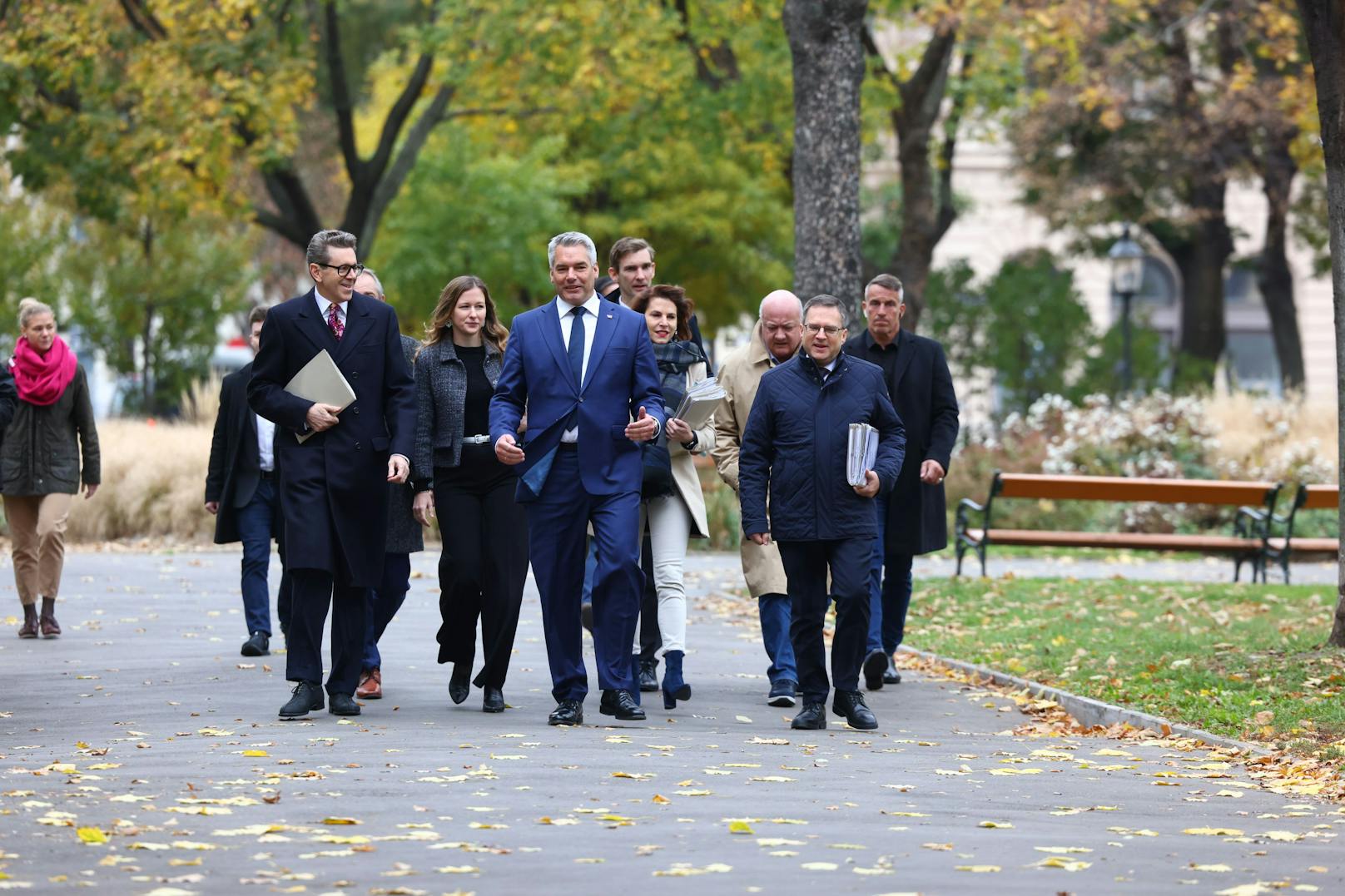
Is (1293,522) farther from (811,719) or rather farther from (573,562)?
(573,562)

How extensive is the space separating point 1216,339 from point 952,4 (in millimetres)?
Result: 13901

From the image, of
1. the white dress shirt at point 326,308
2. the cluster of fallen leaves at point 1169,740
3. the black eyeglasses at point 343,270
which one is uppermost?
the black eyeglasses at point 343,270

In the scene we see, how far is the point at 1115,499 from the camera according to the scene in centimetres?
1789

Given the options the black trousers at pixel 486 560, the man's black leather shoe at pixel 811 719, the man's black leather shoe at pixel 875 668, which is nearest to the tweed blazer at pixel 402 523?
the black trousers at pixel 486 560

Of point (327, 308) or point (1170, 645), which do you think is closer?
point (327, 308)

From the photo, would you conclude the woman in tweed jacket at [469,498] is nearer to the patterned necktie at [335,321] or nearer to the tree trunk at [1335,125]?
the patterned necktie at [335,321]

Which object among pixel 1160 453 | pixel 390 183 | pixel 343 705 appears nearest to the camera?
pixel 343 705

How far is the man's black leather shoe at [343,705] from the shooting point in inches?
361

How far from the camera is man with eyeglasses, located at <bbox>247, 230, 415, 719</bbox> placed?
8.98 metres

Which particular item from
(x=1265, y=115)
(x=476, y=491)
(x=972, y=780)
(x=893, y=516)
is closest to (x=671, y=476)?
(x=476, y=491)

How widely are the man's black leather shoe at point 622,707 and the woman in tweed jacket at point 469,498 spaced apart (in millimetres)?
528

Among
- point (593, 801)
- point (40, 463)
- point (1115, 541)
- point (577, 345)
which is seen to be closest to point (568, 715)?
point (577, 345)

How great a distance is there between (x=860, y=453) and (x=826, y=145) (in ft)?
25.4

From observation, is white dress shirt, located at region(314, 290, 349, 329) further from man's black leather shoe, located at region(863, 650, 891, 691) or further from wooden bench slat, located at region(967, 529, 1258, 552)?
wooden bench slat, located at region(967, 529, 1258, 552)
